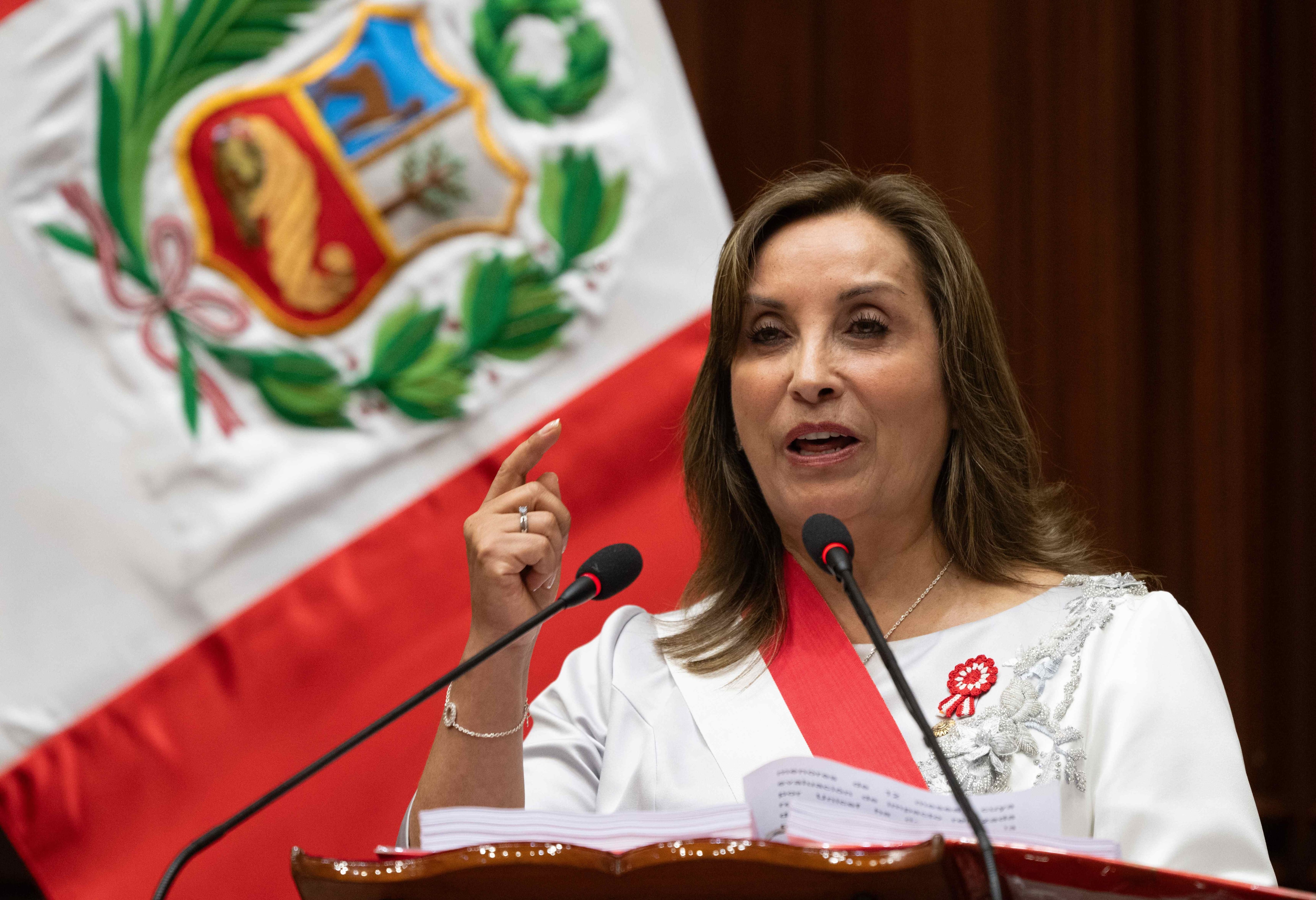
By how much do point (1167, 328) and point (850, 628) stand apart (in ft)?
3.66

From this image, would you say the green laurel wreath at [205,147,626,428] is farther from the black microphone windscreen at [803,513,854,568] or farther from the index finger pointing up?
the black microphone windscreen at [803,513,854,568]

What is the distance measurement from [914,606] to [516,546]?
1.85 ft

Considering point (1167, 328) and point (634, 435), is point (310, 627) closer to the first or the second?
point (634, 435)

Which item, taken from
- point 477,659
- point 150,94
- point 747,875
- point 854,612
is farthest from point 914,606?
point 150,94

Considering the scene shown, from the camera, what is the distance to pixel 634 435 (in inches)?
86.2

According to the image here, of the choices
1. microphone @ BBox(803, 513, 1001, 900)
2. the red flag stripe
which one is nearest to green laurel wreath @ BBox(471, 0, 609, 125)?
the red flag stripe

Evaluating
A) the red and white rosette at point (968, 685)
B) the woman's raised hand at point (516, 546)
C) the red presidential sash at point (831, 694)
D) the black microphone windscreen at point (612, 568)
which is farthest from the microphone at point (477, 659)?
the red and white rosette at point (968, 685)

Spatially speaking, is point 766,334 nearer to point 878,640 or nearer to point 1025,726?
point 1025,726

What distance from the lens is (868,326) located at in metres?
1.58

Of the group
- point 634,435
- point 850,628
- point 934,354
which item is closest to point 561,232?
point 634,435

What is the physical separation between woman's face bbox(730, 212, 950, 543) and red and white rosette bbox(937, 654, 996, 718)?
0.80ft

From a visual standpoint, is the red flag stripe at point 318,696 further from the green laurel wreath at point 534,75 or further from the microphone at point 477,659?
the microphone at point 477,659

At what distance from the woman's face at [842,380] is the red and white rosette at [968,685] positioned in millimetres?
244

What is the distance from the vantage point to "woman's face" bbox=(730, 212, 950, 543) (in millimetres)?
1532
